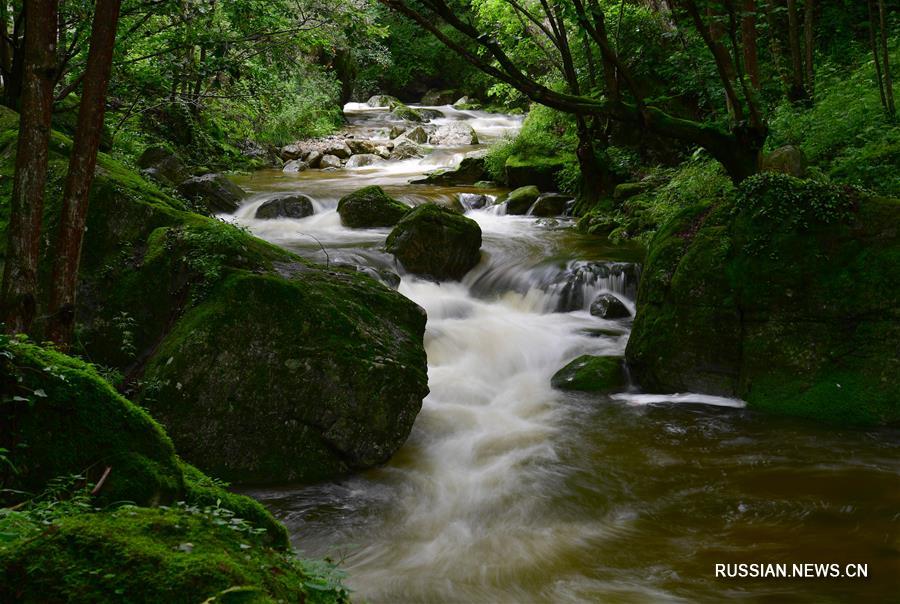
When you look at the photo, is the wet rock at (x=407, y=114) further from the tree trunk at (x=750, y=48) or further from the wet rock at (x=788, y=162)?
the wet rock at (x=788, y=162)

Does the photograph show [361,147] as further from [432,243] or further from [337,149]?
[432,243]

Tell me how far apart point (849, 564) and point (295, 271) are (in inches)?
211

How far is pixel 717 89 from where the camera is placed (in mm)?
11328

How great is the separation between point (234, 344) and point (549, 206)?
11.5 m

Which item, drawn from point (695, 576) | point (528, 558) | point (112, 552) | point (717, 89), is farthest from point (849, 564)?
point (717, 89)

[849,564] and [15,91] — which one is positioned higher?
[15,91]

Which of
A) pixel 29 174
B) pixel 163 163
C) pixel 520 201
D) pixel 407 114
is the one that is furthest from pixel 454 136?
pixel 29 174

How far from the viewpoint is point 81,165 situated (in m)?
4.34

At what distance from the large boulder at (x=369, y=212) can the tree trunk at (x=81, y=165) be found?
375 inches

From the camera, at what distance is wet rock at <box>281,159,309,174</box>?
22333 millimetres

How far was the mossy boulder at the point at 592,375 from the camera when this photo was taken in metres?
7.84

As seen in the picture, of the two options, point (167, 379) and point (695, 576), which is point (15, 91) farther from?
point (695, 576)

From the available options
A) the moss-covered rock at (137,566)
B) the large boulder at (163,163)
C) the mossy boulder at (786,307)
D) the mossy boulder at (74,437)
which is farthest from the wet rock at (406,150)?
the moss-covered rock at (137,566)

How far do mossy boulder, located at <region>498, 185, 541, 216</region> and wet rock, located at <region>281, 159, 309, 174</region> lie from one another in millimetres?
9415
